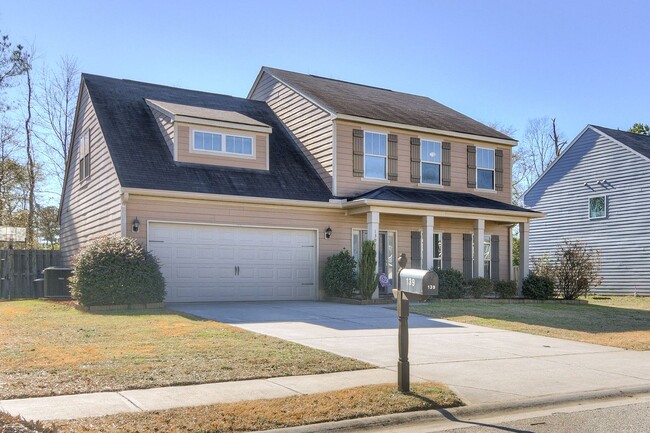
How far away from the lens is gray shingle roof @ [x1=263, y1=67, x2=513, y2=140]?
22.1 m

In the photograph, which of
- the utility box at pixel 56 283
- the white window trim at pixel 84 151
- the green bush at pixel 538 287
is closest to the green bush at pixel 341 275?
the green bush at pixel 538 287

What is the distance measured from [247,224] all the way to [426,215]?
17.9 feet

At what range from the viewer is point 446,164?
22984mm

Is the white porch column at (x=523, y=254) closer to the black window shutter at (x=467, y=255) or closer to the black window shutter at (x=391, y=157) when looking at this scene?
the black window shutter at (x=467, y=255)

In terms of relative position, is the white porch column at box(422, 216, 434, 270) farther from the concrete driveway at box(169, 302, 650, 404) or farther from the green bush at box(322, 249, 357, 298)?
the concrete driveway at box(169, 302, 650, 404)

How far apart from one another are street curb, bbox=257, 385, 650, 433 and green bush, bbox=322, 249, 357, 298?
463 inches

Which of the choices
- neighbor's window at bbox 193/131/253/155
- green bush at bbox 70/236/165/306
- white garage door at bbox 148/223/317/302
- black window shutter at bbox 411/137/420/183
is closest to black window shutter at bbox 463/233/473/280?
black window shutter at bbox 411/137/420/183

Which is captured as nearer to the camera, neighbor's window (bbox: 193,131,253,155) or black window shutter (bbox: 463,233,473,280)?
neighbor's window (bbox: 193,131,253,155)

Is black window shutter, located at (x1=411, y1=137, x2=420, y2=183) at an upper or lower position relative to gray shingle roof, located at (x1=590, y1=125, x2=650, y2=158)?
lower

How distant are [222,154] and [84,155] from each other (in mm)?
5436

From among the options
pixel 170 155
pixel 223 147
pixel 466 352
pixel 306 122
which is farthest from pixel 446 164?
pixel 466 352

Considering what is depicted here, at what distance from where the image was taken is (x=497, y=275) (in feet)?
79.0

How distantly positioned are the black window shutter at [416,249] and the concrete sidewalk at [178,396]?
13810 millimetres

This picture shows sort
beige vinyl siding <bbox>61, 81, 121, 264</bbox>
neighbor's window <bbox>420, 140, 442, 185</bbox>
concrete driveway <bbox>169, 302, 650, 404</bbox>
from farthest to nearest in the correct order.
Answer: neighbor's window <bbox>420, 140, 442, 185</bbox>
beige vinyl siding <bbox>61, 81, 121, 264</bbox>
concrete driveway <bbox>169, 302, 650, 404</bbox>
